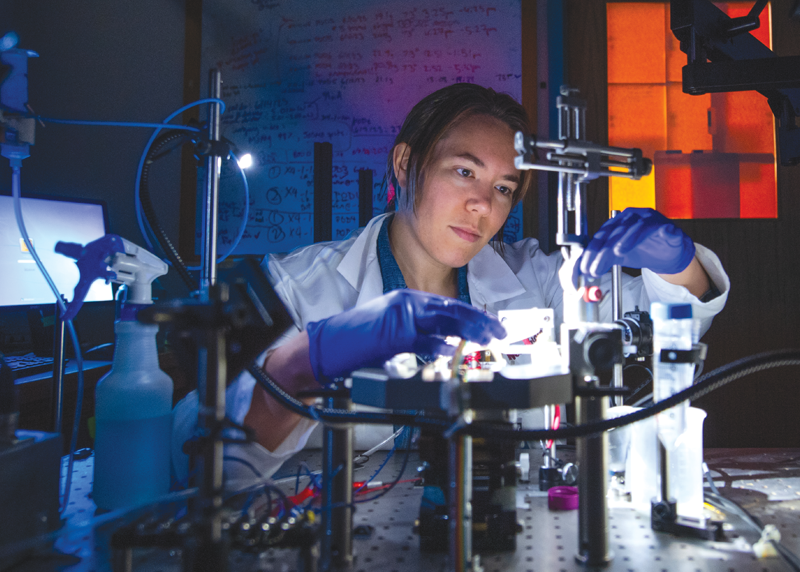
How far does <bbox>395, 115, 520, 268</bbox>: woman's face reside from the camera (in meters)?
1.40

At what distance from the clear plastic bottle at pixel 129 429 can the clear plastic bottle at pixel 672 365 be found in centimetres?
72

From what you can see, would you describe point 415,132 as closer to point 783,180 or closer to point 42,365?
point 42,365

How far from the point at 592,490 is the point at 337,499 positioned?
305mm

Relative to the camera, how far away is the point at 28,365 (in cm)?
129

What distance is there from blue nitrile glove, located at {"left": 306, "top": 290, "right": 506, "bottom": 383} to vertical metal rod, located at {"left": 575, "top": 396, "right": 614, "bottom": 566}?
147mm

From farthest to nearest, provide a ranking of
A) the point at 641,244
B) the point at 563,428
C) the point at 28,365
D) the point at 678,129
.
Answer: the point at 678,129 → the point at 28,365 → the point at 641,244 → the point at 563,428

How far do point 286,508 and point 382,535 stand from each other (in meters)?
0.18

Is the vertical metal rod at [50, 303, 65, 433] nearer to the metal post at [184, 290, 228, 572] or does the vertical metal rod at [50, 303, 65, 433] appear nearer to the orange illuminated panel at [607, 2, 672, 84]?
the metal post at [184, 290, 228, 572]

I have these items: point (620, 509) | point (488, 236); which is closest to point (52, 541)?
point (620, 509)

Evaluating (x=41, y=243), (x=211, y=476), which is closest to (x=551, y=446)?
(x=211, y=476)

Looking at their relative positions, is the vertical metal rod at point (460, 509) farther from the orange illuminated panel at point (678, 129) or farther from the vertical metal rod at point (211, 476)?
the orange illuminated panel at point (678, 129)

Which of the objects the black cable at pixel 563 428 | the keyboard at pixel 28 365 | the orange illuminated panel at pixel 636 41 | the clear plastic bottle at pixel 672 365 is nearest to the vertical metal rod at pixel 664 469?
the clear plastic bottle at pixel 672 365

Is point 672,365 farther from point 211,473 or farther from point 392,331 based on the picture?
point 211,473

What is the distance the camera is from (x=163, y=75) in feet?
7.76
